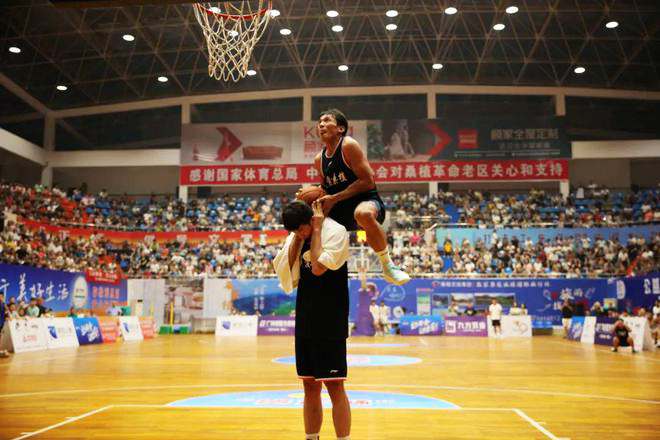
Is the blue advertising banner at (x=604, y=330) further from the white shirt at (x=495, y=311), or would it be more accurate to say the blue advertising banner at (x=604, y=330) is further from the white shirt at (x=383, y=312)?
the white shirt at (x=383, y=312)

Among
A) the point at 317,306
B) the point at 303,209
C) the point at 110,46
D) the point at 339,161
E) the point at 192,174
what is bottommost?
the point at 317,306

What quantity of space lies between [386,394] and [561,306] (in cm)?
2009

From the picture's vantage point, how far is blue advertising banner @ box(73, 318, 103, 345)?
17.5 meters

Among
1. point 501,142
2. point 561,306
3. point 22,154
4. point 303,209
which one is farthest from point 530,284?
point 22,154

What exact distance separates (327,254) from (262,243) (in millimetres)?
26811

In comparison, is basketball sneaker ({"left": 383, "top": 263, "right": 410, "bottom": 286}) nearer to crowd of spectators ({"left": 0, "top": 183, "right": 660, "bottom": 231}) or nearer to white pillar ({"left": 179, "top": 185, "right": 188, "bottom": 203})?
crowd of spectators ({"left": 0, "top": 183, "right": 660, "bottom": 231})

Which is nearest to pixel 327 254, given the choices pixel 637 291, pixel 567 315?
pixel 567 315

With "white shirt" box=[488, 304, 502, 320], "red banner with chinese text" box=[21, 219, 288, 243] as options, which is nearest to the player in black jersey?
"white shirt" box=[488, 304, 502, 320]

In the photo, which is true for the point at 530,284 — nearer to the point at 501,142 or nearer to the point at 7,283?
the point at 501,142

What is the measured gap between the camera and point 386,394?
7652 millimetres

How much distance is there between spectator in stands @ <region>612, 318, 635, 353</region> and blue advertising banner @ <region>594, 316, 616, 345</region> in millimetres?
1696

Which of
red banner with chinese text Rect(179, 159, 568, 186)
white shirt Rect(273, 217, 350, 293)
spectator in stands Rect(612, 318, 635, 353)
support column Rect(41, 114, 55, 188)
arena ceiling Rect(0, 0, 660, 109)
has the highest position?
arena ceiling Rect(0, 0, 660, 109)

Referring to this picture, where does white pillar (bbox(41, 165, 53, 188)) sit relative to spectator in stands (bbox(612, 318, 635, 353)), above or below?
above

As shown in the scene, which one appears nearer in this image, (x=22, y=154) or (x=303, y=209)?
(x=303, y=209)
